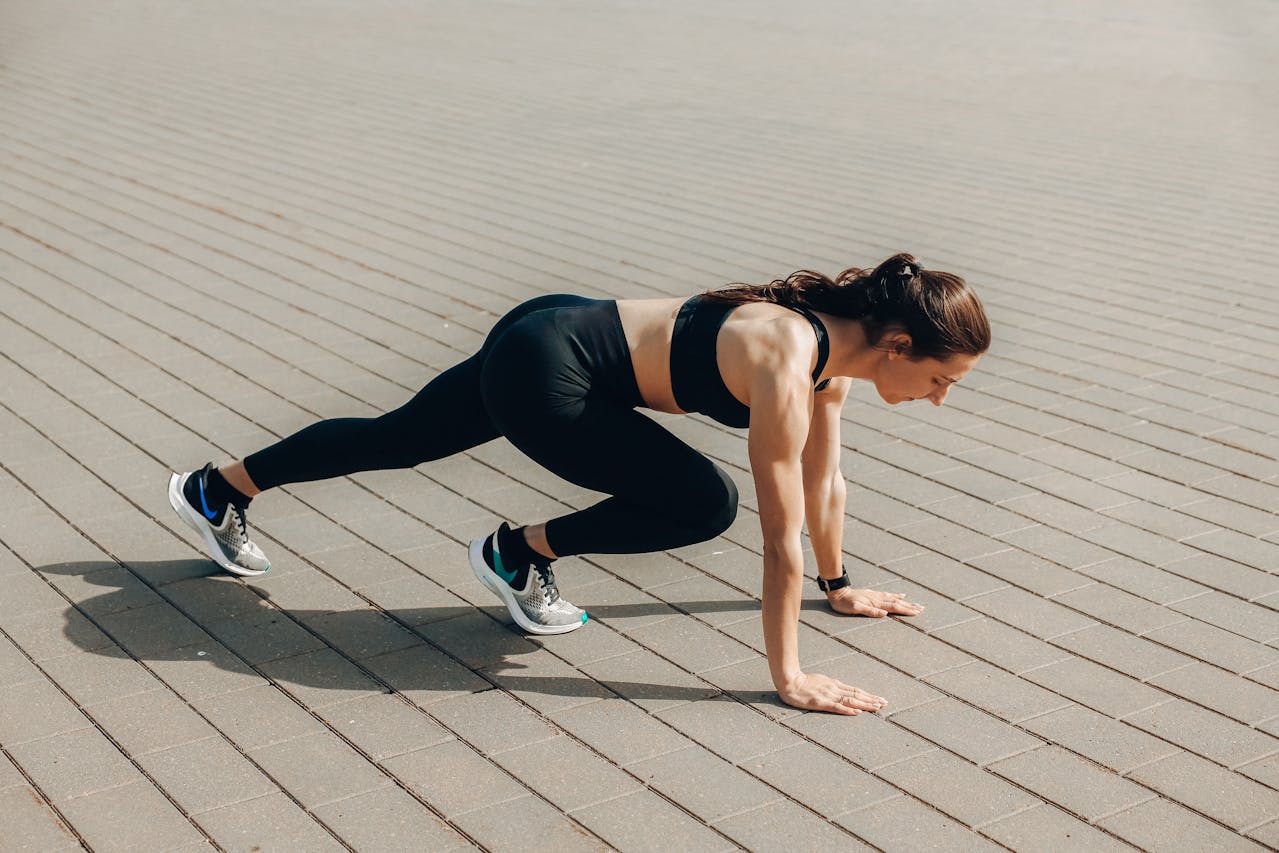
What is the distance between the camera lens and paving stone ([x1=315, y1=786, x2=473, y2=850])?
3.03 m

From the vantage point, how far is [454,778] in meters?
3.28

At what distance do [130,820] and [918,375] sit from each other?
203 centimetres

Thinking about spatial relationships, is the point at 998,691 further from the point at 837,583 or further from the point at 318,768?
the point at 318,768

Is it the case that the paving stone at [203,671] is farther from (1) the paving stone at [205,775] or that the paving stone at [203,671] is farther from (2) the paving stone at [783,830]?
(2) the paving stone at [783,830]

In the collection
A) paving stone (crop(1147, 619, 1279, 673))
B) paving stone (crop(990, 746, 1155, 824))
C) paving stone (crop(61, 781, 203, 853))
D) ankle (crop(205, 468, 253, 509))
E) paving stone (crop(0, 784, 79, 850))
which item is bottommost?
paving stone (crop(0, 784, 79, 850))

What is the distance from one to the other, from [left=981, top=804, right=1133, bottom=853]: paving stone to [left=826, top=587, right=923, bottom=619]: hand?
97 centimetres

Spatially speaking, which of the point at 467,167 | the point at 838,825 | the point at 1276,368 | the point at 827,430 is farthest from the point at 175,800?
the point at 467,167

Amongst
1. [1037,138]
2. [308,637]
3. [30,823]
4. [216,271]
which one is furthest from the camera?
[1037,138]

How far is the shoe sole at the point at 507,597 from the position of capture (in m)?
3.94

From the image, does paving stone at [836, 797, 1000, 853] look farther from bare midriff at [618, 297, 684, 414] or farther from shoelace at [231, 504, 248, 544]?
shoelace at [231, 504, 248, 544]

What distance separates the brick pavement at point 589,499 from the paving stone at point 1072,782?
0.01 m

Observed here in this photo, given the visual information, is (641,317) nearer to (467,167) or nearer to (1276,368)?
(1276,368)

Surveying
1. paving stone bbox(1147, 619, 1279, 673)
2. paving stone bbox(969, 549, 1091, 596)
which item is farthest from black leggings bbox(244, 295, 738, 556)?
paving stone bbox(1147, 619, 1279, 673)

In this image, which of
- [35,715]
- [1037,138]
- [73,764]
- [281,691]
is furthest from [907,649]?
[1037,138]
